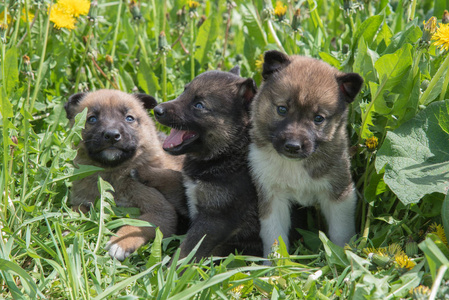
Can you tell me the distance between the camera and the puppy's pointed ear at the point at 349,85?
416cm

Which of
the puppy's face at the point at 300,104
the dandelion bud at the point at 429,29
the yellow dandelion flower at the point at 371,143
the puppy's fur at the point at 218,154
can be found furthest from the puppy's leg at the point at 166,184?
the dandelion bud at the point at 429,29

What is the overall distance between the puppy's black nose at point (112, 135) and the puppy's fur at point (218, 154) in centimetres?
44

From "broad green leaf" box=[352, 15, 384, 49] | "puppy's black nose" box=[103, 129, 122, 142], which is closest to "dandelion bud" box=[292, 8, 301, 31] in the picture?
"broad green leaf" box=[352, 15, 384, 49]

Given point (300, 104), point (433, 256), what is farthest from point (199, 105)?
point (433, 256)

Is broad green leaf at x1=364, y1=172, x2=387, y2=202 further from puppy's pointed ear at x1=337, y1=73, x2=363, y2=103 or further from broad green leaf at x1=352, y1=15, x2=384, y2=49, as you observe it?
broad green leaf at x1=352, y1=15, x2=384, y2=49

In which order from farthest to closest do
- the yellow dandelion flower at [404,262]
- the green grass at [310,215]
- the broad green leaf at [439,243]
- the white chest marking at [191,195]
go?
1. the white chest marking at [191,195]
2. the yellow dandelion flower at [404,262]
3. the broad green leaf at [439,243]
4. the green grass at [310,215]

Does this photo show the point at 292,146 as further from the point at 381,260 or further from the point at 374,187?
the point at 381,260

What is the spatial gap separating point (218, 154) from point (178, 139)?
0.39m

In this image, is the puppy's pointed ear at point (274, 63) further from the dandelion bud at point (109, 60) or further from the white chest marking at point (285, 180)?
the dandelion bud at point (109, 60)

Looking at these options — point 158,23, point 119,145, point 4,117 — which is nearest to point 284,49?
point 158,23

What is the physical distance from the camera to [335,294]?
361 centimetres

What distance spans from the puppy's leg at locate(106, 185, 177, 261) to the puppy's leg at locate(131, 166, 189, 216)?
10 centimetres

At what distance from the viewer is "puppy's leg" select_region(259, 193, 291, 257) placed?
4449mm

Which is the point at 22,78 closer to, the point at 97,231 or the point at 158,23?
the point at 158,23
